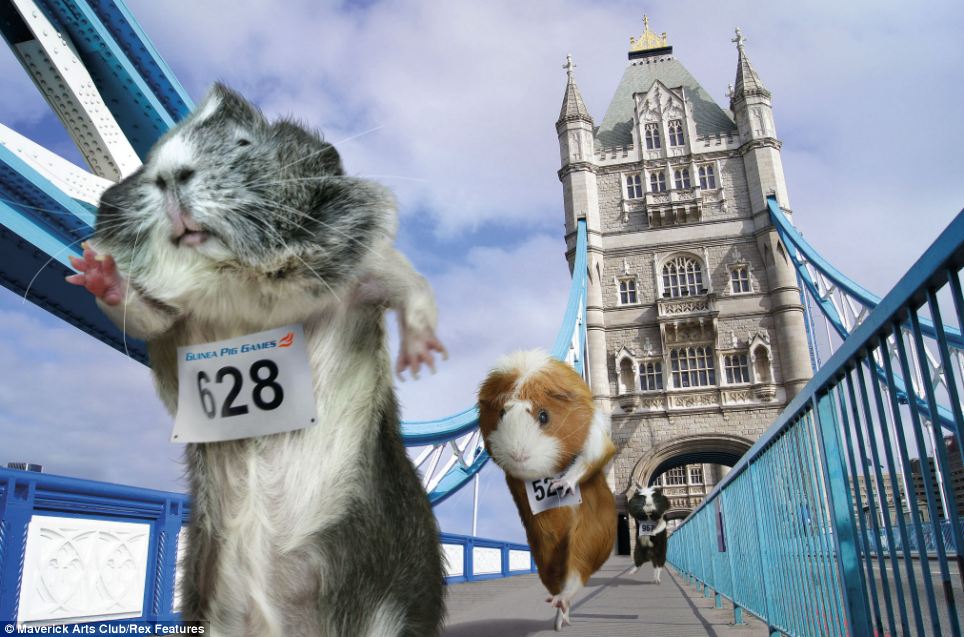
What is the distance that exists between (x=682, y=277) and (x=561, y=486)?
23.2 meters

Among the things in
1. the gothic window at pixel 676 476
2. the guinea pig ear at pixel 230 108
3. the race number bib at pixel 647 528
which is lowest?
the race number bib at pixel 647 528

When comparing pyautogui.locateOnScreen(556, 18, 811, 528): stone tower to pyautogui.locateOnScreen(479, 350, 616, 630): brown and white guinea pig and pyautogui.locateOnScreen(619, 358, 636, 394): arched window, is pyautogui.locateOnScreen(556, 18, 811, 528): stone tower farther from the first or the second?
pyautogui.locateOnScreen(479, 350, 616, 630): brown and white guinea pig

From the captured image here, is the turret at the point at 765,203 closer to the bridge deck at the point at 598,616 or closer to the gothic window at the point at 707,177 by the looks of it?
the gothic window at the point at 707,177

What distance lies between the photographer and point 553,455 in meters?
2.51

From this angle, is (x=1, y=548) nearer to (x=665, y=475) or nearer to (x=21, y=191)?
(x=21, y=191)

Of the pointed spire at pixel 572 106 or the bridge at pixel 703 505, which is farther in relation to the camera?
the pointed spire at pixel 572 106

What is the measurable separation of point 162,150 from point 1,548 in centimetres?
206

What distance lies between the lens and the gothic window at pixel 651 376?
23297mm

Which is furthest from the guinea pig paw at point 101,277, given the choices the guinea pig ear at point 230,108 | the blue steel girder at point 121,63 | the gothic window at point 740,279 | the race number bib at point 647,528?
the gothic window at point 740,279

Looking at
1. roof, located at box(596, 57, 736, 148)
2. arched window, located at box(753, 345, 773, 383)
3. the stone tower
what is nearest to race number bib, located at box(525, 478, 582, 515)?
the stone tower

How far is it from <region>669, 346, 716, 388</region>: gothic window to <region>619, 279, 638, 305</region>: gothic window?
2.38m

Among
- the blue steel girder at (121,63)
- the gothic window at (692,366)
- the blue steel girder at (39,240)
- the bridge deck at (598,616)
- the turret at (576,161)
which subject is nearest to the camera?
the blue steel girder at (39,240)

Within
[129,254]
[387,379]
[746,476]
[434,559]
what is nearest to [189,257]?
[129,254]

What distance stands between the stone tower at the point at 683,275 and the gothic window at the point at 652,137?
0.16 ft
